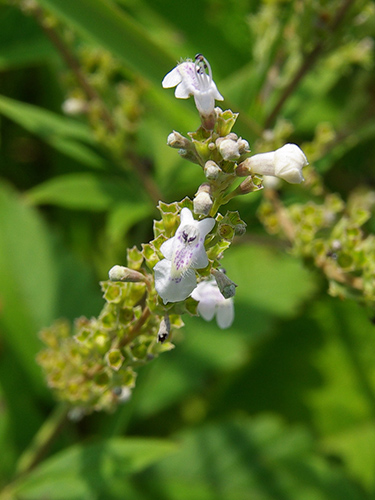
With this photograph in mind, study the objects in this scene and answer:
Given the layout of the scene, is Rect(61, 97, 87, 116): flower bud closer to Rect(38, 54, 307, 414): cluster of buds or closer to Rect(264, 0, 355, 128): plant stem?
Rect(264, 0, 355, 128): plant stem

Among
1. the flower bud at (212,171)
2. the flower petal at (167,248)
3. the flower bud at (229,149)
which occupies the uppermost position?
the flower bud at (229,149)

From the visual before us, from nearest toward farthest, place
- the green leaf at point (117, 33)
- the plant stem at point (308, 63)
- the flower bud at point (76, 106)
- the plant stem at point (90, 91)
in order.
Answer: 1. the green leaf at point (117, 33)
2. the plant stem at point (308, 63)
3. the plant stem at point (90, 91)
4. the flower bud at point (76, 106)

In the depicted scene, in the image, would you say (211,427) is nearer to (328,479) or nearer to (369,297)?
(328,479)

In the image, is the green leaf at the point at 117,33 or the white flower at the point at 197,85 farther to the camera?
the green leaf at the point at 117,33

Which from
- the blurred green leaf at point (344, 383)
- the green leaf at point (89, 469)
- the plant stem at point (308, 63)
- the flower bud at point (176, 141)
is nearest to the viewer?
the flower bud at point (176, 141)

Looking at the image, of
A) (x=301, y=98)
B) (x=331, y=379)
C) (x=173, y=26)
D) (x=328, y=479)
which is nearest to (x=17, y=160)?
(x=173, y=26)

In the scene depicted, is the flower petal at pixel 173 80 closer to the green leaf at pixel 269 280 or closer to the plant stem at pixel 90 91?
the plant stem at pixel 90 91

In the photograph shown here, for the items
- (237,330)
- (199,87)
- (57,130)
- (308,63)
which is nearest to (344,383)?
(237,330)

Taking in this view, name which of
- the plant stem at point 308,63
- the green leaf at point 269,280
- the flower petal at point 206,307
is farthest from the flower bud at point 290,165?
the green leaf at point 269,280
